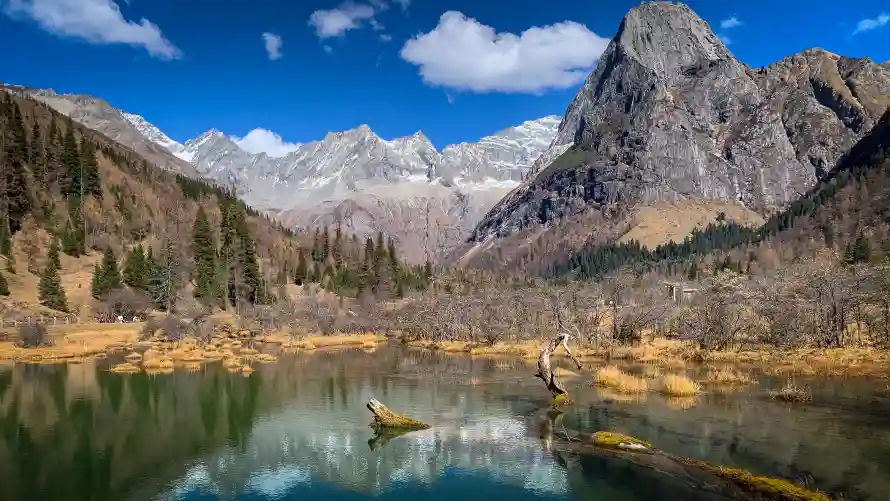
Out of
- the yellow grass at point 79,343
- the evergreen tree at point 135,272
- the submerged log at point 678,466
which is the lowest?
the submerged log at point 678,466

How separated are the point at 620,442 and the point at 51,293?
101685 millimetres

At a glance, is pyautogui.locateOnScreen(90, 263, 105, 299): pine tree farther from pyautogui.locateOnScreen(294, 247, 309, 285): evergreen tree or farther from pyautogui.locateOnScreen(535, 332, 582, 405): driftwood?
pyautogui.locateOnScreen(535, 332, 582, 405): driftwood

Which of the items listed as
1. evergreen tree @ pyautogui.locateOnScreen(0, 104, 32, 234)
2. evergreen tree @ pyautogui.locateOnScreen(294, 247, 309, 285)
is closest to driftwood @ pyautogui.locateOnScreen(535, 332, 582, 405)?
evergreen tree @ pyautogui.locateOnScreen(0, 104, 32, 234)

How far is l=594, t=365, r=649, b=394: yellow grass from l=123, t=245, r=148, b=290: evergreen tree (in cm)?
10232

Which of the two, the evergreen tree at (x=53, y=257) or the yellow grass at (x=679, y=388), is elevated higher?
the evergreen tree at (x=53, y=257)

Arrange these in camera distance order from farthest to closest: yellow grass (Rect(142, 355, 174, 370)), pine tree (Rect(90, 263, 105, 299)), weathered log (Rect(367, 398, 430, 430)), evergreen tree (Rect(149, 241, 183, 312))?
evergreen tree (Rect(149, 241, 183, 312)), pine tree (Rect(90, 263, 105, 299)), yellow grass (Rect(142, 355, 174, 370)), weathered log (Rect(367, 398, 430, 430))

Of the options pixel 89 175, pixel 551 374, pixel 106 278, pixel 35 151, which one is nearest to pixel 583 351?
pixel 551 374

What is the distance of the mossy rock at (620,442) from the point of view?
26734mm

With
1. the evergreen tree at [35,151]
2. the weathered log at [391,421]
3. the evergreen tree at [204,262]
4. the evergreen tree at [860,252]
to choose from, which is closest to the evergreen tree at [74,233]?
the evergreen tree at [35,151]

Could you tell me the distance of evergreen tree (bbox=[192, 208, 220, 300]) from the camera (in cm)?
12888

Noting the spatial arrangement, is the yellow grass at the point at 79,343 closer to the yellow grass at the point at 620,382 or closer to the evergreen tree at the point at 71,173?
the yellow grass at the point at 620,382

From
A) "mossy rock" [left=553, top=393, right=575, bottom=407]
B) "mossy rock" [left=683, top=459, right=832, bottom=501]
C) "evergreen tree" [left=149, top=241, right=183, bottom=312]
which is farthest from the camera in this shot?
"evergreen tree" [left=149, top=241, right=183, bottom=312]

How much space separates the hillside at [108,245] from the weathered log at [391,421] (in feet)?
265

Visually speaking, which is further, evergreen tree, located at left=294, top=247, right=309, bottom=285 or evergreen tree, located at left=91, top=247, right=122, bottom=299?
evergreen tree, located at left=294, top=247, right=309, bottom=285
